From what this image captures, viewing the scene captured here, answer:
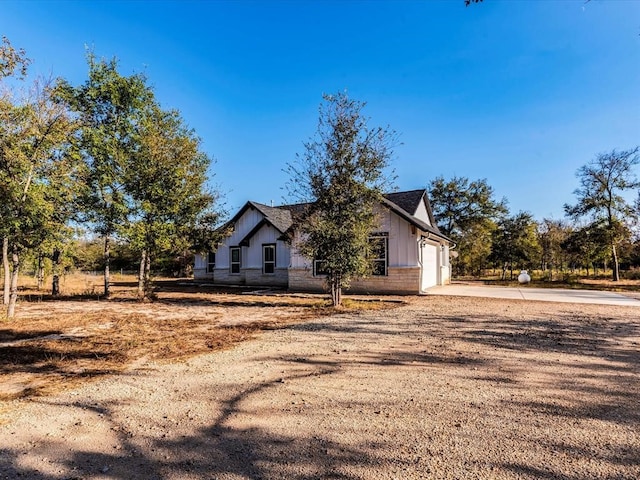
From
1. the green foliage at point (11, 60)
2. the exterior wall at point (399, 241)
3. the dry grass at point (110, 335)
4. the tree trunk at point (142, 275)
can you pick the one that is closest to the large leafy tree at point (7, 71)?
the green foliage at point (11, 60)

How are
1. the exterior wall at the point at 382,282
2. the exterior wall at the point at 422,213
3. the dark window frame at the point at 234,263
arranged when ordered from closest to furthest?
1. the exterior wall at the point at 382,282
2. the exterior wall at the point at 422,213
3. the dark window frame at the point at 234,263

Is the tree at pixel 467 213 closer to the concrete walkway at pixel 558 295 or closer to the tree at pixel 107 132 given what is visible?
the concrete walkway at pixel 558 295

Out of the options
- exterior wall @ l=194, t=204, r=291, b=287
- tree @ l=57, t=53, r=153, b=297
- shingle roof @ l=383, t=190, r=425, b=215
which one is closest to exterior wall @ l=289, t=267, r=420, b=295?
exterior wall @ l=194, t=204, r=291, b=287

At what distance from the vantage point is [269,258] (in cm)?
2291

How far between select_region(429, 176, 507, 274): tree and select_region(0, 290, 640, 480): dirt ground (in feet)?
91.8

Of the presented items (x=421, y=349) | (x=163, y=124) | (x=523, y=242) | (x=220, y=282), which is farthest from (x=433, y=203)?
(x=421, y=349)

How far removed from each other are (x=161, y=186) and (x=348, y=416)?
13270mm

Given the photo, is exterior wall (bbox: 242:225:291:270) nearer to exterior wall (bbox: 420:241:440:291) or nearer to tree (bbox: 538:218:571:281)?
exterior wall (bbox: 420:241:440:291)

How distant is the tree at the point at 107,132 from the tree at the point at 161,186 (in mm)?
459

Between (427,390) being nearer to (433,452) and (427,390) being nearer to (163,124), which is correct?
(433,452)

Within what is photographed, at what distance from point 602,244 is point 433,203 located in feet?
44.2

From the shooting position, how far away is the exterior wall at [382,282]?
16719 mm

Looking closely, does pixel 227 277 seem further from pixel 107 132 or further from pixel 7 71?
pixel 7 71

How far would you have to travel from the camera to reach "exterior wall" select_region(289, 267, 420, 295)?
16.7m
